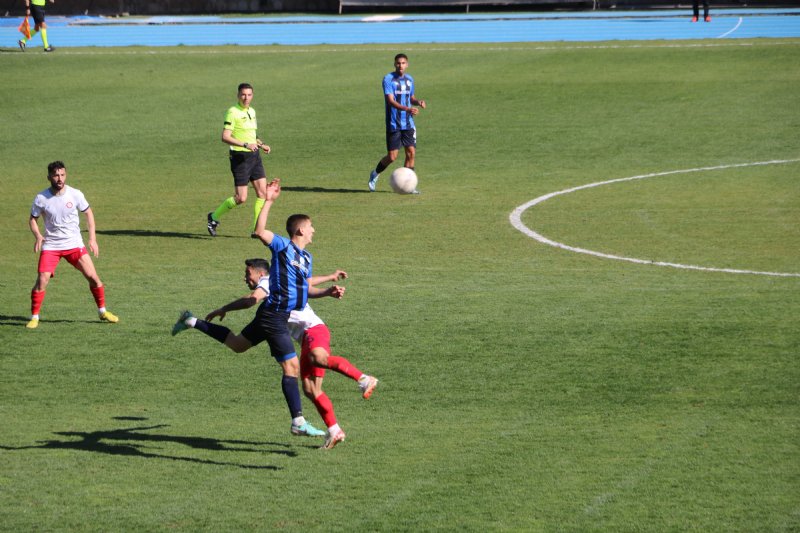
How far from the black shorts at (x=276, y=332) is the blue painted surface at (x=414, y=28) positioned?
38.4 m

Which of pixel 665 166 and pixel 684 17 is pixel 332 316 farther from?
pixel 684 17

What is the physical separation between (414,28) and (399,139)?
1252 inches

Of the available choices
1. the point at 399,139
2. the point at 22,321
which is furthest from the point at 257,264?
the point at 399,139

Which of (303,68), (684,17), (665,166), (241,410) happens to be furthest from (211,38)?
(241,410)

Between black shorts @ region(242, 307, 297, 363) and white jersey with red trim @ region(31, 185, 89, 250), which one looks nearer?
black shorts @ region(242, 307, 297, 363)

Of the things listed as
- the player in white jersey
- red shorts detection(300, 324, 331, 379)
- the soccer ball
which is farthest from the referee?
red shorts detection(300, 324, 331, 379)

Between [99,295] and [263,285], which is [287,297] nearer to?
[263,285]

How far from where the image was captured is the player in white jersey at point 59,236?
15.8 m

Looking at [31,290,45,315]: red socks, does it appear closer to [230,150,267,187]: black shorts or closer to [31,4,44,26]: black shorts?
[230,150,267,187]: black shorts

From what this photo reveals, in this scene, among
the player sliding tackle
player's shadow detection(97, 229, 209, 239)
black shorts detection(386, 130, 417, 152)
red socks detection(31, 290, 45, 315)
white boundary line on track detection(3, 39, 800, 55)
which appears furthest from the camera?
white boundary line on track detection(3, 39, 800, 55)

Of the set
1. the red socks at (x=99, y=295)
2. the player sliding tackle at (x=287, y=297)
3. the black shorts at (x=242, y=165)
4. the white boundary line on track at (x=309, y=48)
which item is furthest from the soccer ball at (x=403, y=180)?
the white boundary line on track at (x=309, y=48)

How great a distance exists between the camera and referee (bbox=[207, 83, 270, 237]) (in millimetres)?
20734

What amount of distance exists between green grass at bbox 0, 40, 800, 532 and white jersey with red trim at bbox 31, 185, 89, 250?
1053 millimetres

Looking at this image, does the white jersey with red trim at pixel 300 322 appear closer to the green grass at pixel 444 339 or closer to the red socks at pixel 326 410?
the red socks at pixel 326 410
